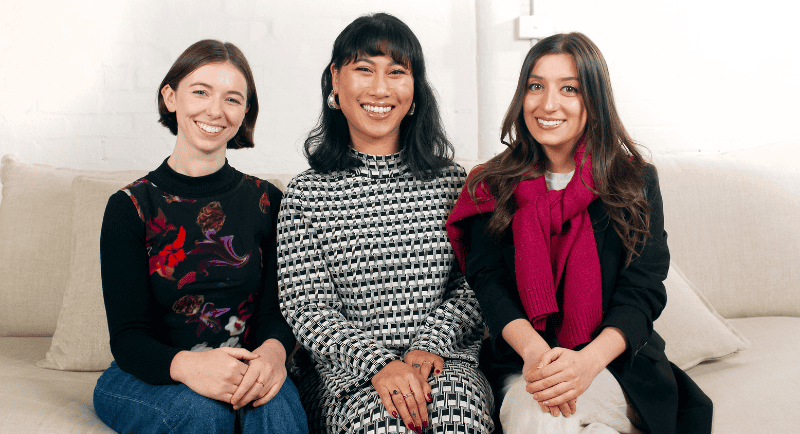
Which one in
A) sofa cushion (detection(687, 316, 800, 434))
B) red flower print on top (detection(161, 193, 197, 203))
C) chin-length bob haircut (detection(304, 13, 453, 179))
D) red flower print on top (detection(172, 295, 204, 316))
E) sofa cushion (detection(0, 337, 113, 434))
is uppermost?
chin-length bob haircut (detection(304, 13, 453, 179))

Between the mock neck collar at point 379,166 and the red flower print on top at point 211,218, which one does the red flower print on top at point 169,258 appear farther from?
the mock neck collar at point 379,166

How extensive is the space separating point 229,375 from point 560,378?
60 cm

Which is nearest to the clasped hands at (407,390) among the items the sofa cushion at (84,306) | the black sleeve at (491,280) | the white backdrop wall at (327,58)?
the black sleeve at (491,280)

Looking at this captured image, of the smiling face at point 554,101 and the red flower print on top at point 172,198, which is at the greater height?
the smiling face at point 554,101

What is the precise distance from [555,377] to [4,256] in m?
1.48

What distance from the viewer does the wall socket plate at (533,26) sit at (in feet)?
6.42

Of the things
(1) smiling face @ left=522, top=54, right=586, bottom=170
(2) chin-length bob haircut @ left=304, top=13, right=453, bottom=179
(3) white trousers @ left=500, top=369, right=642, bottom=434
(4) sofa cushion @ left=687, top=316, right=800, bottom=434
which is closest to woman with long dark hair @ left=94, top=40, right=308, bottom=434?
(2) chin-length bob haircut @ left=304, top=13, right=453, bottom=179

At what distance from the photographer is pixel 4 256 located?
59.6 inches

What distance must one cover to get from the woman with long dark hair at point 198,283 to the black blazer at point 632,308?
0.45 meters

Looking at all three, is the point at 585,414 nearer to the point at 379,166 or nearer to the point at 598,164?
the point at 598,164

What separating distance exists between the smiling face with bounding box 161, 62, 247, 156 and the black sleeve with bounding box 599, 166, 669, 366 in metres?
0.91

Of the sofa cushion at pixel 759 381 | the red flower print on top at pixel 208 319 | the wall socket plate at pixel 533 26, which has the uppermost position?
the wall socket plate at pixel 533 26

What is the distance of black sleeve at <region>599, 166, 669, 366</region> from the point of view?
1064 millimetres

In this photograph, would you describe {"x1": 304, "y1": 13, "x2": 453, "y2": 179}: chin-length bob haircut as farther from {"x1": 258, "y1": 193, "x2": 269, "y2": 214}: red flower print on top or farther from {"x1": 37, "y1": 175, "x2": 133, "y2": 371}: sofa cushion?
{"x1": 37, "y1": 175, "x2": 133, "y2": 371}: sofa cushion
